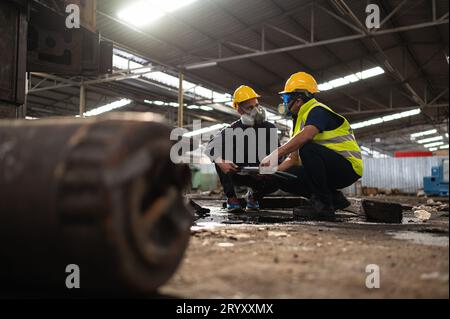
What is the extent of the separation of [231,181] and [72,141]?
11.4 ft

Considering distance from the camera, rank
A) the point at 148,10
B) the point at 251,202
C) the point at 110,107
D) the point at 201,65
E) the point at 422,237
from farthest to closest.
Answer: the point at 110,107 < the point at 201,65 < the point at 148,10 < the point at 251,202 < the point at 422,237

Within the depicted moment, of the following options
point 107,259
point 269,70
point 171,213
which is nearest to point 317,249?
point 171,213

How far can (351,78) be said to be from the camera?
40.2 feet

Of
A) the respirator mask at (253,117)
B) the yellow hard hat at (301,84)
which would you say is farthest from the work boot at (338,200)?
the respirator mask at (253,117)

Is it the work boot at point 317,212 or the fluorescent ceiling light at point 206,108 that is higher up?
the fluorescent ceiling light at point 206,108

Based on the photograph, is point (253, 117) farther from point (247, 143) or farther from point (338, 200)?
point (338, 200)

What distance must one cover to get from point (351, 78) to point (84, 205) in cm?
1233

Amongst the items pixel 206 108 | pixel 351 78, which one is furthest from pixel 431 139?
pixel 206 108

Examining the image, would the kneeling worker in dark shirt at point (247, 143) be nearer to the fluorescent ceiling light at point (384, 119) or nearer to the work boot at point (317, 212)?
the work boot at point (317, 212)

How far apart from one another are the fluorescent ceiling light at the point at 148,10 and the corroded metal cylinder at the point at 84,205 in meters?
6.64

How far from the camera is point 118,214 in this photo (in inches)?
41.8

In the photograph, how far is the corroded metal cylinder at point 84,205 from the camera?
105 centimetres
